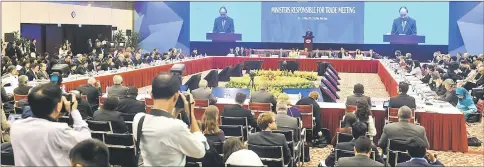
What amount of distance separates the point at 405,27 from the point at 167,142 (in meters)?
21.2

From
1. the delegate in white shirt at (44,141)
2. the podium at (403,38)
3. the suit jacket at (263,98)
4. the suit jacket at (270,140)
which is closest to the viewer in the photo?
the delegate in white shirt at (44,141)

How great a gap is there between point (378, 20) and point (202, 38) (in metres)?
7.95

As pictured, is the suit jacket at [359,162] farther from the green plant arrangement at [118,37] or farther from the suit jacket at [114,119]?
the green plant arrangement at [118,37]

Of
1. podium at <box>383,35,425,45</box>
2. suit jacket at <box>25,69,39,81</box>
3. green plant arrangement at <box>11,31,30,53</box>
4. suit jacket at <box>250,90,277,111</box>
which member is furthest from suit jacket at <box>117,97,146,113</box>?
podium at <box>383,35,425,45</box>

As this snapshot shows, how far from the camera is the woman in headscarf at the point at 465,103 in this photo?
30.8 ft

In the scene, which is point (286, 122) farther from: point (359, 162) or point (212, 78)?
point (212, 78)

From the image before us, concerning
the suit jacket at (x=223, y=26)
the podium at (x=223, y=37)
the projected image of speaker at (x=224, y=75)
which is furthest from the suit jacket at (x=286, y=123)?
the suit jacket at (x=223, y=26)

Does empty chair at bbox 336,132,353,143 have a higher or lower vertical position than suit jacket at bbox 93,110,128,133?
lower

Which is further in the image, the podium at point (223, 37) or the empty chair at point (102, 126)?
the podium at point (223, 37)

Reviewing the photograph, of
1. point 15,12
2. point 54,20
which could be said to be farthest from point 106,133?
point 54,20

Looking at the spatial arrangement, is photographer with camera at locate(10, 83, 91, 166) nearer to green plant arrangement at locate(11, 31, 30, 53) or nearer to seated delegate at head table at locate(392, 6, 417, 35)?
green plant arrangement at locate(11, 31, 30, 53)

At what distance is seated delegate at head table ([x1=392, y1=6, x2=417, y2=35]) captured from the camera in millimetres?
22453

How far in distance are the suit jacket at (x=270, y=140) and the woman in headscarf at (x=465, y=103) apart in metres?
5.41

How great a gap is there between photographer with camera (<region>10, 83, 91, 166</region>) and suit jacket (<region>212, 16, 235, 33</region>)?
72.5 ft
